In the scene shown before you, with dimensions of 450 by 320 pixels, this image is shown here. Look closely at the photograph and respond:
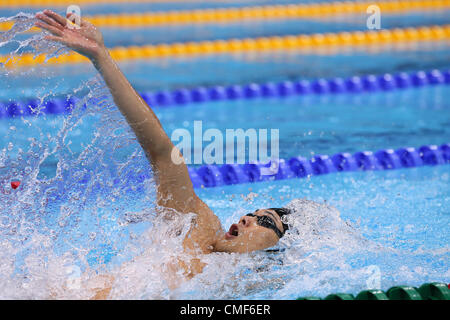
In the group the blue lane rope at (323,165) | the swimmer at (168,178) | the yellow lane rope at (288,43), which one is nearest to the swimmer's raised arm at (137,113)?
the swimmer at (168,178)

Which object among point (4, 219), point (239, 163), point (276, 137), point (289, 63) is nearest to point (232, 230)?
point (4, 219)

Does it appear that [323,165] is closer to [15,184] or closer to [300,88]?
[300,88]

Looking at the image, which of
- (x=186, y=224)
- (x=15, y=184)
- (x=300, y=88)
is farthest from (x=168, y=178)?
(x=300, y=88)

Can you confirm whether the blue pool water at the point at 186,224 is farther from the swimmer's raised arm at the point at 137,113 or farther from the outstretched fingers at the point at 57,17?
the outstretched fingers at the point at 57,17

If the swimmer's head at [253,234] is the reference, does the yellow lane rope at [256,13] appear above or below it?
above

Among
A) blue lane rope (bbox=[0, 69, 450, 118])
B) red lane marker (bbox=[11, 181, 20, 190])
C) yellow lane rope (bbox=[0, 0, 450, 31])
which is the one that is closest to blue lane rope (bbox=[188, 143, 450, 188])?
red lane marker (bbox=[11, 181, 20, 190])

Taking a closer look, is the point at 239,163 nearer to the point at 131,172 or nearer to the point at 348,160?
the point at 348,160

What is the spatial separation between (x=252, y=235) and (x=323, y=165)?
178cm

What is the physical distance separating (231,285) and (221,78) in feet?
13.2

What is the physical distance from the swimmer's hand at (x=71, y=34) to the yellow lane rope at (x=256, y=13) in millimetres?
6473

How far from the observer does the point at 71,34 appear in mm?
1946

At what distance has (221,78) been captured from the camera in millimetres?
5980

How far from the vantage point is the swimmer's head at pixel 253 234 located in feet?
6.93

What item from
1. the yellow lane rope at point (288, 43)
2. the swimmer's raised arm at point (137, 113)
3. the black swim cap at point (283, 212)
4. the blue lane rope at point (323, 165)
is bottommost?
the black swim cap at point (283, 212)
